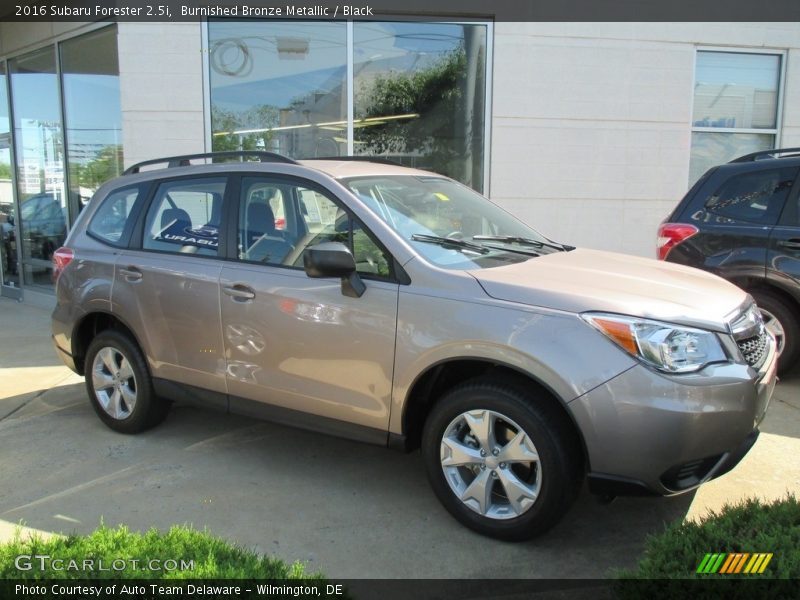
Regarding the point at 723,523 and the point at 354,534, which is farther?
the point at 354,534

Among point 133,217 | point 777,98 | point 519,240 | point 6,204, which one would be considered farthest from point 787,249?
point 6,204

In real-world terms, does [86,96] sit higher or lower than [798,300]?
higher

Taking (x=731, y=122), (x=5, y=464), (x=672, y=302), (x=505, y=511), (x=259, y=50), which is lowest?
(x=5, y=464)

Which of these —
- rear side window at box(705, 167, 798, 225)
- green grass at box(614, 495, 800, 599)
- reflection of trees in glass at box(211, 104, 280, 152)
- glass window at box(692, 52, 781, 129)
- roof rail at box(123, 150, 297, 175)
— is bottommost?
green grass at box(614, 495, 800, 599)

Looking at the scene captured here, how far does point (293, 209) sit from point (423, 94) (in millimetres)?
4964

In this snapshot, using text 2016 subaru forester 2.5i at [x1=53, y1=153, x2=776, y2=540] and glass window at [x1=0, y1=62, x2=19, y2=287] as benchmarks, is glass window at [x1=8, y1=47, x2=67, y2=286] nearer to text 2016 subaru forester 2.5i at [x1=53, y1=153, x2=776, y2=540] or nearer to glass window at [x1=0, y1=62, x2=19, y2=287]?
glass window at [x1=0, y1=62, x2=19, y2=287]

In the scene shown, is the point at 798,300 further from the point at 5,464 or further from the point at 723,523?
the point at 5,464

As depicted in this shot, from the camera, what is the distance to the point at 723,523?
222 cm

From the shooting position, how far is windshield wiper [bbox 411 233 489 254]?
3.56m

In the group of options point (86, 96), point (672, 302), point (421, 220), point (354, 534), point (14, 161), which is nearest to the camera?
point (672, 302)

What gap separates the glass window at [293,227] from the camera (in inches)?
140

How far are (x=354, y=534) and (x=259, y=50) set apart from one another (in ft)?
21.6

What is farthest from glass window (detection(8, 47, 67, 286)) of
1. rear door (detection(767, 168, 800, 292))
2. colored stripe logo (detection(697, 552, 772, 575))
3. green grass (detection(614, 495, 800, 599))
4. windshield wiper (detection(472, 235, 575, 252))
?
colored stripe logo (detection(697, 552, 772, 575))

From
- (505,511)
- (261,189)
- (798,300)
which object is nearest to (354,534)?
(505,511)
